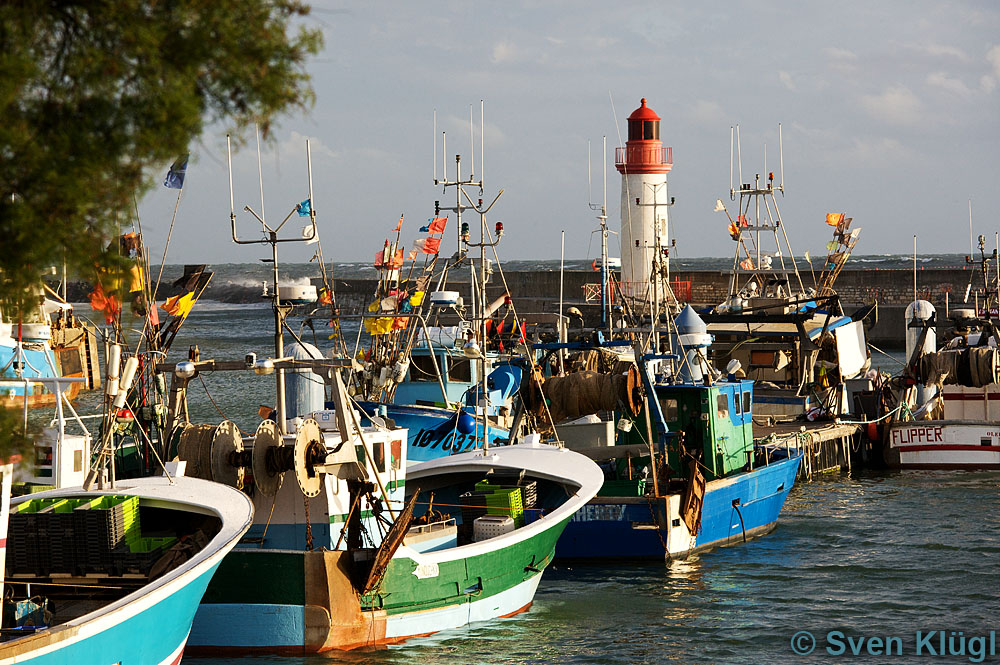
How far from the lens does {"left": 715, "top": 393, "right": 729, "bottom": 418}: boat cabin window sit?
→ 1997 centimetres

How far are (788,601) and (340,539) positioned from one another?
679 cm

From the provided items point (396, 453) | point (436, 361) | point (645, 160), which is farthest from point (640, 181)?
point (396, 453)

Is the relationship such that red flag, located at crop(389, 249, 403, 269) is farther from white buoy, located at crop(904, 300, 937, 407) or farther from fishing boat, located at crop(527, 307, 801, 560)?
white buoy, located at crop(904, 300, 937, 407)

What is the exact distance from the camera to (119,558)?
12031 mm

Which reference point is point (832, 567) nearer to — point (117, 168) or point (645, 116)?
point (117, 168)

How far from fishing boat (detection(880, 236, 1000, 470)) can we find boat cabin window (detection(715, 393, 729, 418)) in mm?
9905

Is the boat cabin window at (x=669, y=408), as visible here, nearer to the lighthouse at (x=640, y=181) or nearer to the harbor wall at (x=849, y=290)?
the lighthouse at (x=640, y=181)

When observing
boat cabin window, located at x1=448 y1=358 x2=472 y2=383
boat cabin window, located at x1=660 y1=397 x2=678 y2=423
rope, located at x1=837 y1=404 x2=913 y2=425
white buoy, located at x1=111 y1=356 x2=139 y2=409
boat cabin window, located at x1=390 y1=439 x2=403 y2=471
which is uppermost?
white buoy, located at x1=111 y1=356 x2=139 y2=409

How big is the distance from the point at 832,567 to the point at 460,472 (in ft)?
→ 20.1

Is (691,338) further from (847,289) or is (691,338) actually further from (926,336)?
(847,289)

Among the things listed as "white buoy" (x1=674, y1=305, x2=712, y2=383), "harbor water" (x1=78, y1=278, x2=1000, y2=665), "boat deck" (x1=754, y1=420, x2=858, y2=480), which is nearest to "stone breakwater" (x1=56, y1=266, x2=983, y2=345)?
"boat deck" (x1=754, y1=420, x2=858, y2=480)

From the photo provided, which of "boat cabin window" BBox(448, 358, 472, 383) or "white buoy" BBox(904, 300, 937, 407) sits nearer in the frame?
"boat cabin window" BBox(448, 358, 472, 383)

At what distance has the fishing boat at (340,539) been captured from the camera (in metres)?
12.9

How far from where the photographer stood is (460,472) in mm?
16781
